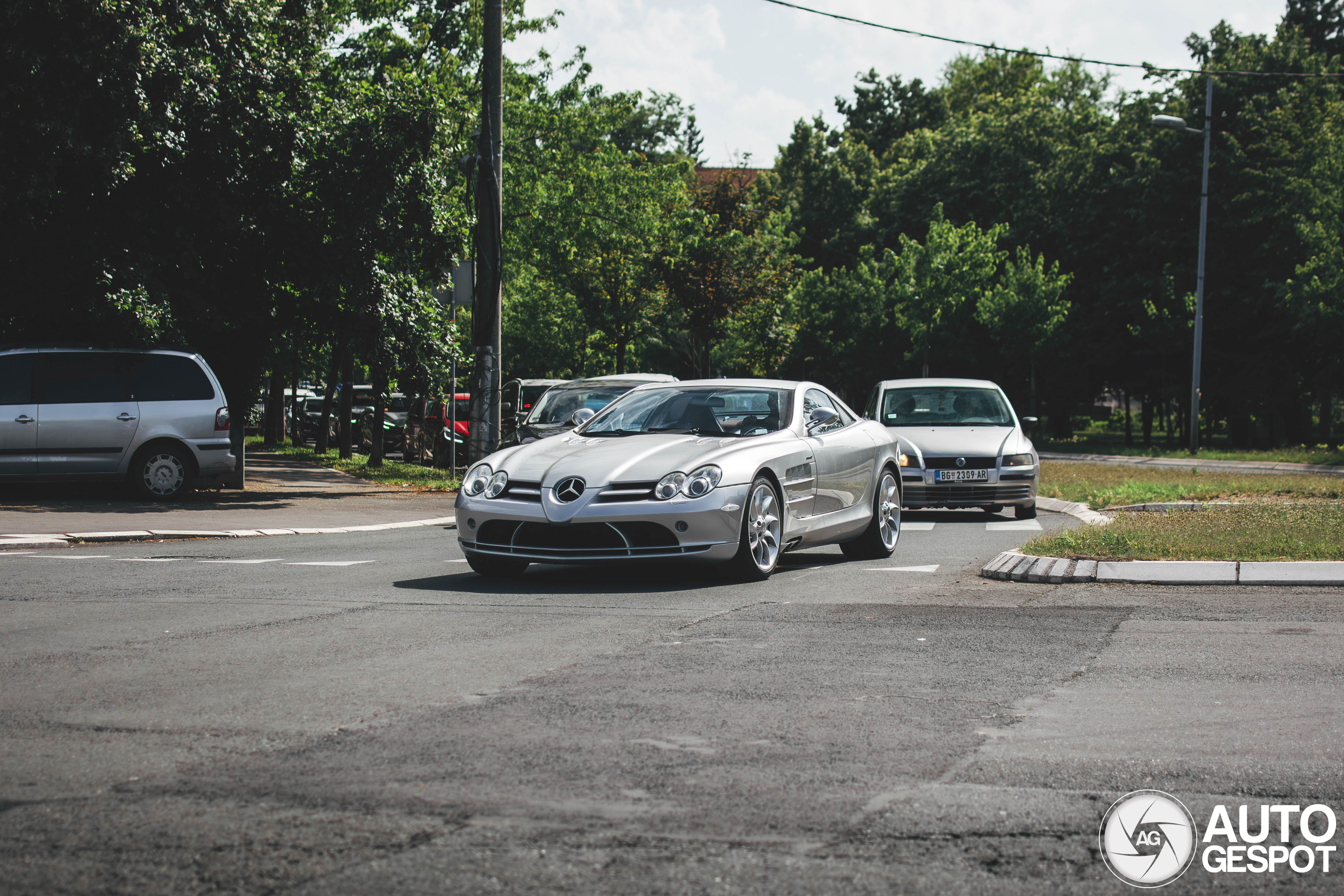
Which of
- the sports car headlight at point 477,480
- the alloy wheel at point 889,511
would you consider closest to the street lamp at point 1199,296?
the alloy wheel at point 889,511

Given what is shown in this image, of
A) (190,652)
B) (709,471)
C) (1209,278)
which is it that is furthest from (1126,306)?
(190,652)

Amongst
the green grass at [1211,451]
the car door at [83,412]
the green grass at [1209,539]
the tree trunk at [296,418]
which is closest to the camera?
the green grass at [1209,539]

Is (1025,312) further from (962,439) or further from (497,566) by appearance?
(497,566)

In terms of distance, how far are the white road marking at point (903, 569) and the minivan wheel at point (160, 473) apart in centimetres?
986

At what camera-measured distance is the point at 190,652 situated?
20.5 feet

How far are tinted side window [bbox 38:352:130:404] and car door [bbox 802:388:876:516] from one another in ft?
30.5

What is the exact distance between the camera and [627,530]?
869 centimetres

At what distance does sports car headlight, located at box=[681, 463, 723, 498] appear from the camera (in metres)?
8.73

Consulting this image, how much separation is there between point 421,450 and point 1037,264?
23.6 m

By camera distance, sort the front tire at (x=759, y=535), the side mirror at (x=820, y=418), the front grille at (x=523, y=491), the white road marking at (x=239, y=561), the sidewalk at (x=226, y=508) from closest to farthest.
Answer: the front grille at (x=523, y=491)
the front tire at (x=759, y=535)
the side mirror at (x=820, y=418)
the white road marking at (x=239, y=561)
the sidewalk at (x=226, y=508)

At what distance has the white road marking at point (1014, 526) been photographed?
1393cm

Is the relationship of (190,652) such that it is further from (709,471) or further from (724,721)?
(709,471)

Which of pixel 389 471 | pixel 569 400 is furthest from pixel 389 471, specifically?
pixel 569 400

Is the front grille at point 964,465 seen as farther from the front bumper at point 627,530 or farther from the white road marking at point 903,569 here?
the front bumper at point 627,530
